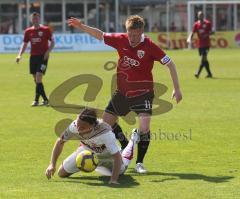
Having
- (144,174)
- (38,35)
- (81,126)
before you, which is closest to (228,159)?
(144,174)

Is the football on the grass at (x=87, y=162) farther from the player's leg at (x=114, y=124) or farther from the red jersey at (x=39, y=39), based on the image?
the red jersey at (x=39, y=39)

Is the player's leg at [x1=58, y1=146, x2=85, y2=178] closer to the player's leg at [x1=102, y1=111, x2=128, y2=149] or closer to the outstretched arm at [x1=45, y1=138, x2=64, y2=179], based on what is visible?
the outstretched arm at [x1=45, y1=138, x2=64, y2=179]

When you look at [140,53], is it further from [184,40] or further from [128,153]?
[184,40]

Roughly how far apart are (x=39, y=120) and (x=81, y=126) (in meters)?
6.60

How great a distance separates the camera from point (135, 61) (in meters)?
9.43

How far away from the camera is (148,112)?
9.62 metres

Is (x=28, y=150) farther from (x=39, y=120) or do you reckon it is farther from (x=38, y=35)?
(x=38, y=35)

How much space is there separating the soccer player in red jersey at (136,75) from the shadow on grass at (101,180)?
438mm

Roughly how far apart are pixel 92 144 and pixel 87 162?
0.78 ft

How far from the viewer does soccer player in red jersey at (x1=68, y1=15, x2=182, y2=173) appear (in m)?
9.39

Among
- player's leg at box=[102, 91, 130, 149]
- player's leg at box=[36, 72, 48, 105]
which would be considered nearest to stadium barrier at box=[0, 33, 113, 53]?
player's leg at box=[36, 72, 48, 105]

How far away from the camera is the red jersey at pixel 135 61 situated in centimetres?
939

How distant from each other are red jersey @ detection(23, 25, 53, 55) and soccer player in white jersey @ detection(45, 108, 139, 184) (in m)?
9.48

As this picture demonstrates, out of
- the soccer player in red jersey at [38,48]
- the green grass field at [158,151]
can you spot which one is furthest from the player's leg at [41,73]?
the green grass field at [158,151]
